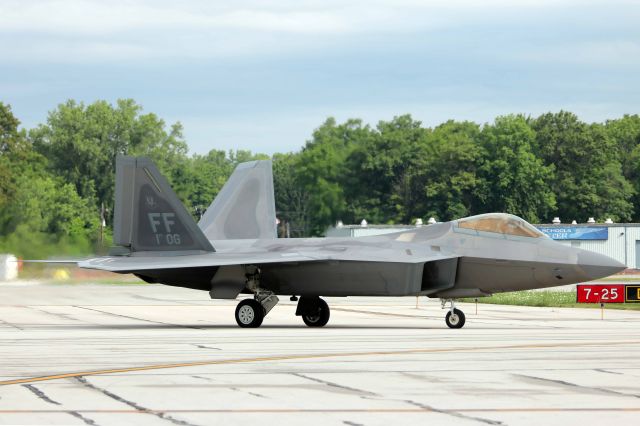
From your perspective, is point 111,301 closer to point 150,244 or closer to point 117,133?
point 150,244

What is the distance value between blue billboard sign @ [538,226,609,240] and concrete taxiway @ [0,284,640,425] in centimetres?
5285

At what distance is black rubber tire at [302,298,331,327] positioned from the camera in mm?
26969

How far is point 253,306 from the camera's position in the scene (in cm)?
2612

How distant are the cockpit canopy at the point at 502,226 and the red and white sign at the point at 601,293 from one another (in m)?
7.11

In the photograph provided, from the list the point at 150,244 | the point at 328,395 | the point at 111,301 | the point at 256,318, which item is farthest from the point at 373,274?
the point at 111,301

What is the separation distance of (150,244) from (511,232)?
860 cm

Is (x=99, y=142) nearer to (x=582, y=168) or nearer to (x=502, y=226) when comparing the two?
(x=582, y=168)

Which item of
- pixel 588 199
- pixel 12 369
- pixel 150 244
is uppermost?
pixel 588 199

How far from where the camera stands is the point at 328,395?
40.4ft

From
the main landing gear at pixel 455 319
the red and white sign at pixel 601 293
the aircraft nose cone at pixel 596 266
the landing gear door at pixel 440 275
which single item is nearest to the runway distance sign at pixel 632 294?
the red and white sign at pixel 601 293

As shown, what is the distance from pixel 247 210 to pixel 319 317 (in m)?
4.79

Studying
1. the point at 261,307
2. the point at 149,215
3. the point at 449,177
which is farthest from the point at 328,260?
the point at 449,177

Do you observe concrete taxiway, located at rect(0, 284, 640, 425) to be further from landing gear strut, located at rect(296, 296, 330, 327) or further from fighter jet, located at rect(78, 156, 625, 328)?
fighter jet, located at rect(78, 156, 625, 328)

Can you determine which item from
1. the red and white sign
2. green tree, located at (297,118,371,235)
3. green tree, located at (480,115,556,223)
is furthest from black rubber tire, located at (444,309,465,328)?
green tree, located at (480,115,556,223)
